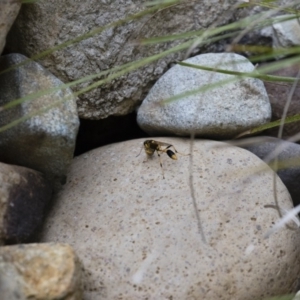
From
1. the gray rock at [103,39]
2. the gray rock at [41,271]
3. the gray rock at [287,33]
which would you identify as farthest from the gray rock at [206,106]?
the gray rock at [41,271]

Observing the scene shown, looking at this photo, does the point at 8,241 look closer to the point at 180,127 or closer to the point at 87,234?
the point at 87,234

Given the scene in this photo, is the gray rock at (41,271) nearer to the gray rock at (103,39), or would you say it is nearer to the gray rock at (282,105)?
the gray rock at (103,39)

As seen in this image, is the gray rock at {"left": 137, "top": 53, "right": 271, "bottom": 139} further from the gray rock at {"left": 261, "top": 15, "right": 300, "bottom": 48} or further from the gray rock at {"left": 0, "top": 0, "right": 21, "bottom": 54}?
the gray rock at {"left": 0, "top": 0, "right": 21, "bottom": 54}

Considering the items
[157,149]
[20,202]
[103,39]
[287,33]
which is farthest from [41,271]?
→ [287,33]

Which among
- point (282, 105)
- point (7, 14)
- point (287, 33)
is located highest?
point (7, 14)

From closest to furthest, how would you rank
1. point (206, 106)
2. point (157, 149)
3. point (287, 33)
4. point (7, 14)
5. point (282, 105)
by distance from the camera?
point (7, 14) → point (157, 149) → point (206, 106) → point (282, 105) → point (287, 33)

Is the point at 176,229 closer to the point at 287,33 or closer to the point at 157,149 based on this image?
the point at 157,149

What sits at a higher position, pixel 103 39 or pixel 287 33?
pixel 103 39

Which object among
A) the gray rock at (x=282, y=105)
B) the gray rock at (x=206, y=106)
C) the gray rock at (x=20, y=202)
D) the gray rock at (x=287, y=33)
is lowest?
the gray rock at (x=282, y=105)
